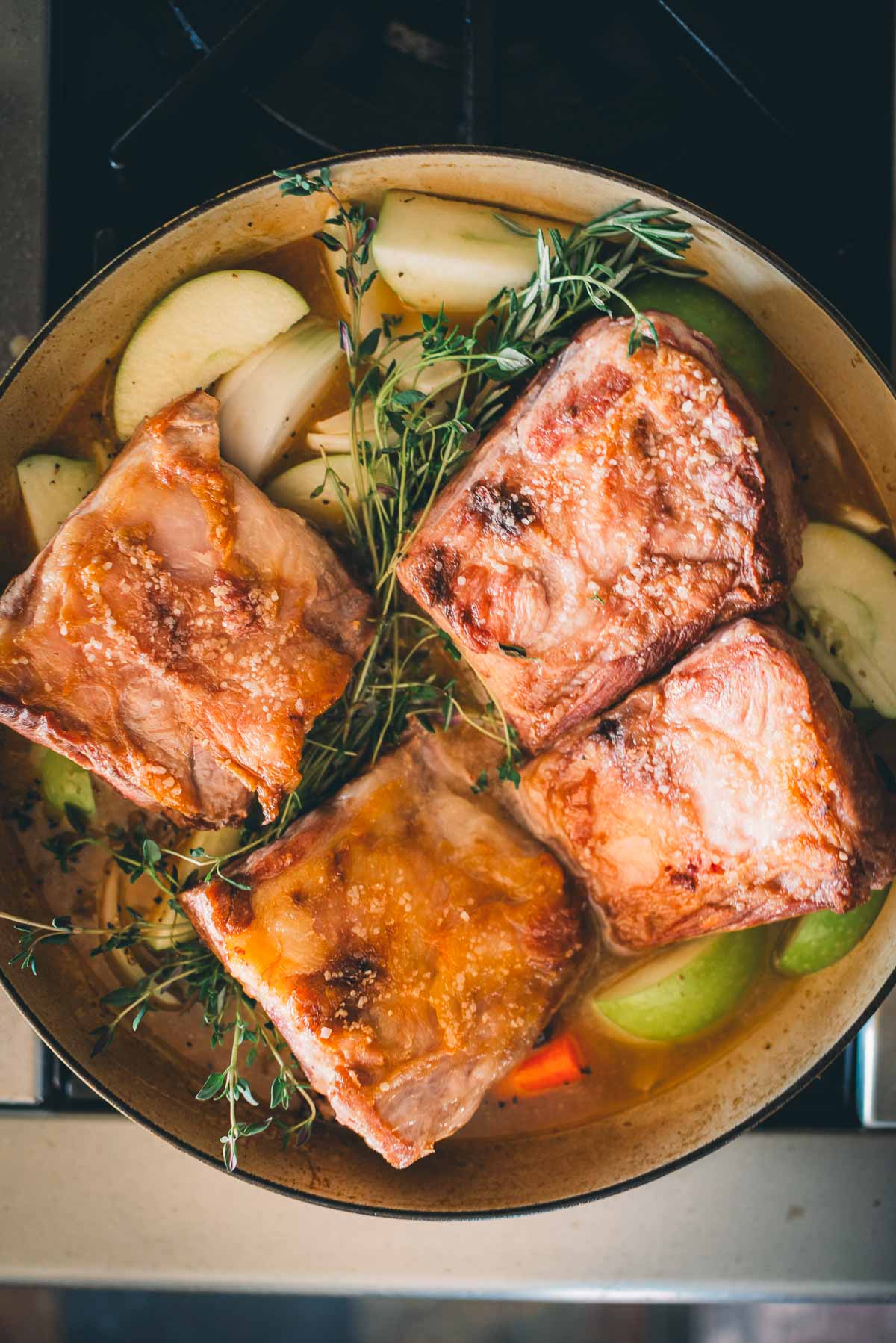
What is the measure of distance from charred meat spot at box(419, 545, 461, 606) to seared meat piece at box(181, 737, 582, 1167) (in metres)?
0.34

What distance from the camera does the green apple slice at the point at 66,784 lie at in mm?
2078

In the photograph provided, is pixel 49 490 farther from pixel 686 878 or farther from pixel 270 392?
pixel 686 878

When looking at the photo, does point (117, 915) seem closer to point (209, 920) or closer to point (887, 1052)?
point (209, 920)

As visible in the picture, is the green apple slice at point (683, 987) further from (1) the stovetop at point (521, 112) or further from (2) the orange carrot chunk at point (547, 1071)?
(1) the stovetop at point (521, 112)

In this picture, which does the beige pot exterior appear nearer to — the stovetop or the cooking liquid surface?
the cooking liquid surface

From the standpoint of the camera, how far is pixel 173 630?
1856 millimetres

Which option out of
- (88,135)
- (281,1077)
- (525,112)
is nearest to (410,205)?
(525,112)

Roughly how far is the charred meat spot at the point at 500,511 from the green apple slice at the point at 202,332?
0.53 metres

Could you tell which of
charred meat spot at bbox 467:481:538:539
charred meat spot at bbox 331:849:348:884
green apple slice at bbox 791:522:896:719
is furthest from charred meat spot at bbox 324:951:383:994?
green apple slice at bbox 791:522:896:719

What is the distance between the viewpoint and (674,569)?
186 cm

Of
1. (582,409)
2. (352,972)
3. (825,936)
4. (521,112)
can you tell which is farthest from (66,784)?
(521,112)

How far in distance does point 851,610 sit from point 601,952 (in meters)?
0.81

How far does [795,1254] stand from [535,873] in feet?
3.49

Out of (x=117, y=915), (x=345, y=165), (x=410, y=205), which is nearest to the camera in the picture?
(x=345, y=165)
